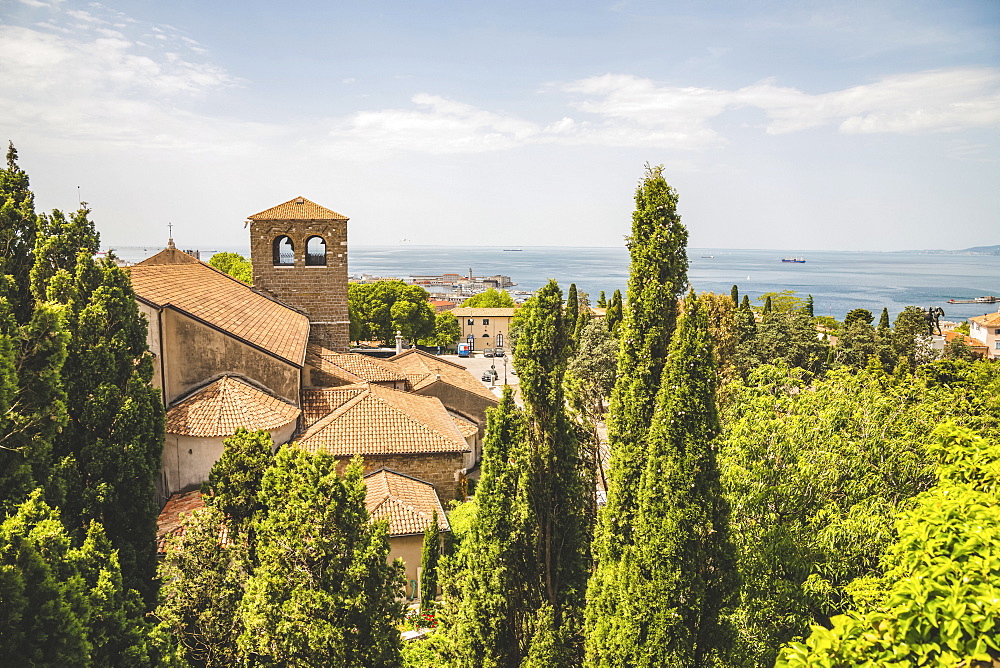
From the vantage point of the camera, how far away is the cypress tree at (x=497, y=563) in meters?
8.91

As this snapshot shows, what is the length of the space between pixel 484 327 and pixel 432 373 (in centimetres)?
5298

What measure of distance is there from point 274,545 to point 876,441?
35.1 ft

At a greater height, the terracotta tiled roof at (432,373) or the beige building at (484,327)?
the terracotta tiled roof at (432,373)

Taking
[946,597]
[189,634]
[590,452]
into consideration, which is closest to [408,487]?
[590,452]

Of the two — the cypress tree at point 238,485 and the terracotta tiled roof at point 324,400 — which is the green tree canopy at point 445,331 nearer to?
the terracotta tiled roof at point 324,400

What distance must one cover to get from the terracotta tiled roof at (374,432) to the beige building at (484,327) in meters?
61.2

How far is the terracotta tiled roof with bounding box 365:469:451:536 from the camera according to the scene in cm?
1606

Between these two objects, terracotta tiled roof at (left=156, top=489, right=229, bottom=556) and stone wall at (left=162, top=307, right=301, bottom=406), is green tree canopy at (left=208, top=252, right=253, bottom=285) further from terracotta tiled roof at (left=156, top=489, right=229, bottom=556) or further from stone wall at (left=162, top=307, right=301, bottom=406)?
terracotta tiled roof at (left=156, top=489, right=229, bottom=556)

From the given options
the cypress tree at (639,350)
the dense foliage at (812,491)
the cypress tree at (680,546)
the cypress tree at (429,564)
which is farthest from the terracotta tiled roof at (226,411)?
the dense foliage at (812,491)

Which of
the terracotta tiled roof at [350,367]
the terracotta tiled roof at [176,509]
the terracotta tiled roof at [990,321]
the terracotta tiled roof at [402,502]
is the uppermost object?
the terracotta tiled roof at [350,367]

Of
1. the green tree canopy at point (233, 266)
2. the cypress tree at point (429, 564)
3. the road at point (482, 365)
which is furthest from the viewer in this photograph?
the road at point (482, 365)

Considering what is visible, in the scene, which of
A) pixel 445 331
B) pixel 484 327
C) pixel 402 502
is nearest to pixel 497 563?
pixel 402 502

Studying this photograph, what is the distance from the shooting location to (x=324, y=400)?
20.7 meters

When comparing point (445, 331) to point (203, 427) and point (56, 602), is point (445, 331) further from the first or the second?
point (56, 602)
